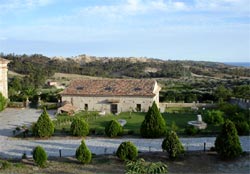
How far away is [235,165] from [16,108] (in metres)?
25.7

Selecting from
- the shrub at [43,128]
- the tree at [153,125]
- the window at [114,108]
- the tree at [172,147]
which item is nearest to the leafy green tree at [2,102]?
the window at [114,108]

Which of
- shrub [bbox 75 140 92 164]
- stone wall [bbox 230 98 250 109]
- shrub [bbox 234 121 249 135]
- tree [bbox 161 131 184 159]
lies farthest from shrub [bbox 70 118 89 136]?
stone wall [bbox 230 98 250 109]

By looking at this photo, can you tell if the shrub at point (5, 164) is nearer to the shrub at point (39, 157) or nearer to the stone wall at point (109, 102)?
the shrub at point (39, 157)

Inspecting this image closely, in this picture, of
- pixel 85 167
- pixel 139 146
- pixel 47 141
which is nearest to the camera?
pixel 85 167

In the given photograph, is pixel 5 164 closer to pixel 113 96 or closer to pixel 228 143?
pixel 228 143

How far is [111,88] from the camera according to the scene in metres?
35.3

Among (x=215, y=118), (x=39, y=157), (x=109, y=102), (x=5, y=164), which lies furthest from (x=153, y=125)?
(x=109, y=102)

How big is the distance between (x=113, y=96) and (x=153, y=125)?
12.1 m

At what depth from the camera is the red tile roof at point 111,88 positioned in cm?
3434

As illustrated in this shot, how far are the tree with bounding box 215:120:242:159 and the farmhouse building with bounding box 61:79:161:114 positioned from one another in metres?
15.8

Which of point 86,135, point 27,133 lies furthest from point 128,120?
point 27,133

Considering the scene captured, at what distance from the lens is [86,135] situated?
77.6ft

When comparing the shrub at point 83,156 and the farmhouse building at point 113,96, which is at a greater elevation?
the farmhouse building at point 113,96

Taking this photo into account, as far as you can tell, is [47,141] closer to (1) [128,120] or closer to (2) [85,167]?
(2) [85,167]
